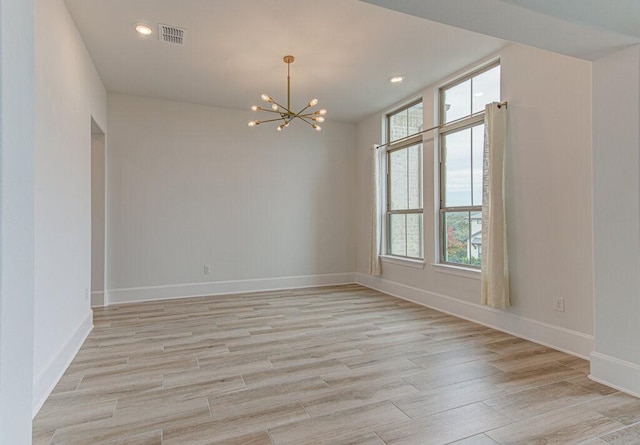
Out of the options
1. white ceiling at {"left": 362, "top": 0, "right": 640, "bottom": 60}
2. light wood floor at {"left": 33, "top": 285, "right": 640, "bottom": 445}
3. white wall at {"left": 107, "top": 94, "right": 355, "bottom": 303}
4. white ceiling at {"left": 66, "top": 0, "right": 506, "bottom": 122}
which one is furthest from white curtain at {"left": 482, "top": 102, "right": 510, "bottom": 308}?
white wall at {"left": 107, "top": 94, "right": 355, "bottom": 303}

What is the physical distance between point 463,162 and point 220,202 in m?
3.56

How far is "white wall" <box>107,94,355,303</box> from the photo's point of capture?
4.93 meters

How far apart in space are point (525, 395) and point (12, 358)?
8.68 ft

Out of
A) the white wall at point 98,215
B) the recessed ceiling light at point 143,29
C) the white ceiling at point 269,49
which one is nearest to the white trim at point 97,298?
the white wall at point 98,215

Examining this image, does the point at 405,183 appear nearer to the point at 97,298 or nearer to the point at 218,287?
the point at 218,287

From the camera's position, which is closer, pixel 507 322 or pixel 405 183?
pixel 507 322

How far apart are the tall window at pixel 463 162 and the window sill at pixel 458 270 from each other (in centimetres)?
10

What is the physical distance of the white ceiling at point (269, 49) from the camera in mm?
2932

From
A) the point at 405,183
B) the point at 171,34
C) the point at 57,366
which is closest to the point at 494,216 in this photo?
the point at 405,183

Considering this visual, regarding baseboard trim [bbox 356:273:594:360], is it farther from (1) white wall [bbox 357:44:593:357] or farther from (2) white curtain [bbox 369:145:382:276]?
(2) white curtain [bbox 369:145:382:276]

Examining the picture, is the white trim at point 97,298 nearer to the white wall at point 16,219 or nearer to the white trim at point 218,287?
the white trim at point 218,287

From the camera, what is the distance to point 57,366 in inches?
99.5

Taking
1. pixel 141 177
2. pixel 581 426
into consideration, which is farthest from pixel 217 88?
pixel 581 426

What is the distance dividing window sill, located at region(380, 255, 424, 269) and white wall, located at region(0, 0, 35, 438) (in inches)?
172
